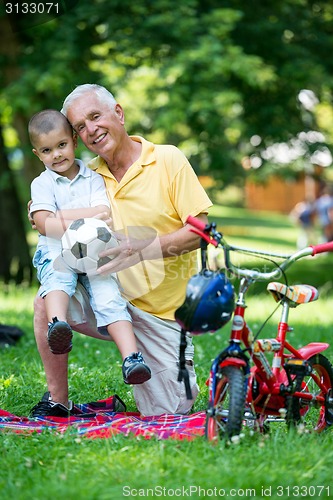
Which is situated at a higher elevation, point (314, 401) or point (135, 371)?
point (135, 371)

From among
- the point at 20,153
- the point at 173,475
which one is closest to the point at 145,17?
the point at 20,153

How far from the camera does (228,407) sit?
3645 millimetres

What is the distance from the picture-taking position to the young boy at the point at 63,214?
14.2 ft

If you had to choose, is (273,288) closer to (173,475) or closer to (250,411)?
(250,411)

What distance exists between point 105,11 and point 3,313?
449 centimetres

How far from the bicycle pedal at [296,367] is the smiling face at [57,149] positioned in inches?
61.6

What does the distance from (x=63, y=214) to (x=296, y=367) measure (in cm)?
146

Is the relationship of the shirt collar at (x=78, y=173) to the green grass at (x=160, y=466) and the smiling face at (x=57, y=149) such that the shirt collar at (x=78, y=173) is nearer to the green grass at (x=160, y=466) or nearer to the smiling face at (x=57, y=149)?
the smiling face at (x=57, y=149)

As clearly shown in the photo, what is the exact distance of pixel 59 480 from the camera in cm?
323

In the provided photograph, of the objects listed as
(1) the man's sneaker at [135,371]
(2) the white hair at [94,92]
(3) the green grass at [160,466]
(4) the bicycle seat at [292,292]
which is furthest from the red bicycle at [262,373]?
(2) the white hair at [94,92]

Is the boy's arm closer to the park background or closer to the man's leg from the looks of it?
the man's leg

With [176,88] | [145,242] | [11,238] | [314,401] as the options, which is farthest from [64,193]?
[11,238]

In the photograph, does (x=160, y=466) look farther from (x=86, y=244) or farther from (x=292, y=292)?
(x=86, y=244)

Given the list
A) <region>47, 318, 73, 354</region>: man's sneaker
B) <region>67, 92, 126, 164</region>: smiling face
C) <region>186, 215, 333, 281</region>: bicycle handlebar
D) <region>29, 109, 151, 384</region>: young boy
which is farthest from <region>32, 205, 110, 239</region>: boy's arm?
<region>186, 215, 333, 281</region>: bicycle handlebar
